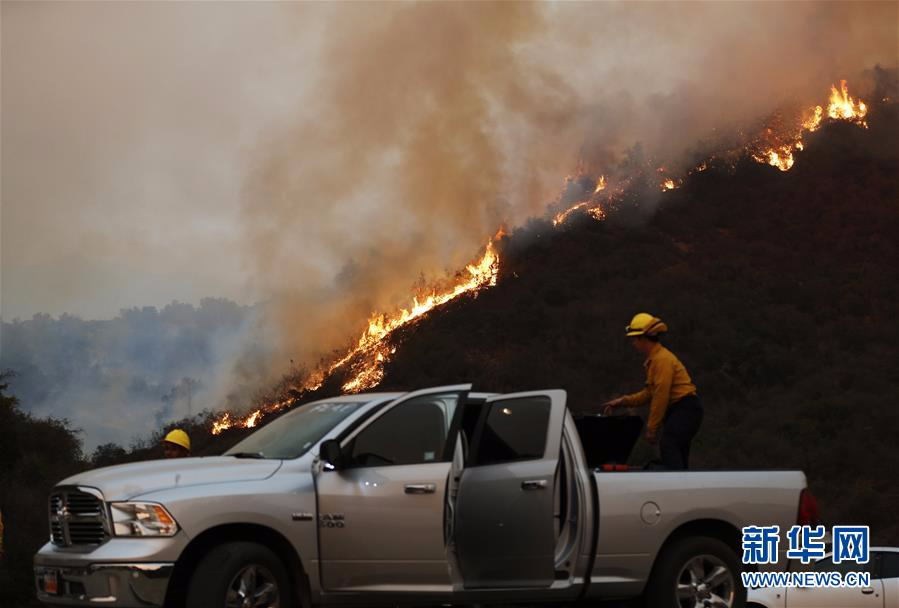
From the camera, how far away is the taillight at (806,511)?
33.0 feet

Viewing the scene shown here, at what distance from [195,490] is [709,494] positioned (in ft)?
13.3

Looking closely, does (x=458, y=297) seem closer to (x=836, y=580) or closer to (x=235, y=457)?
(x=836, y=580)

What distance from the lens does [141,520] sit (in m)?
8.12

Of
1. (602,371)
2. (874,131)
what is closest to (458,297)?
(602,371)

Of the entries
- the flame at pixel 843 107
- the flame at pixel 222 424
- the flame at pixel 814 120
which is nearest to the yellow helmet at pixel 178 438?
the flame at pixel 222 424

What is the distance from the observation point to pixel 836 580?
560 inches

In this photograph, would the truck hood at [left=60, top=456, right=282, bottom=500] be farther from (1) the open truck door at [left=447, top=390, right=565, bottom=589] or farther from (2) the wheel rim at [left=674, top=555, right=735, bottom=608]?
(2) the wheel rim at [left=674, top=555, right=735, bottom=608]

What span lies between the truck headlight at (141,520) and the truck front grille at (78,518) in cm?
9

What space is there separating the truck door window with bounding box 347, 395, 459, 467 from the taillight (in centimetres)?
302

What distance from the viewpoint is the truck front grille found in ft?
27.1

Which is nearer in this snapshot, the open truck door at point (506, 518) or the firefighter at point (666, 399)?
the open truck door at point (506, 518)

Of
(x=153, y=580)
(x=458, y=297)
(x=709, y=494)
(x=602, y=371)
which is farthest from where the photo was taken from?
(x=458, y=297)

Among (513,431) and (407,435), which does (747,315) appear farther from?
(407,435)

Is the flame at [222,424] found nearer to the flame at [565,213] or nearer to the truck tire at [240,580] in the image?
the flame at [565,213]
